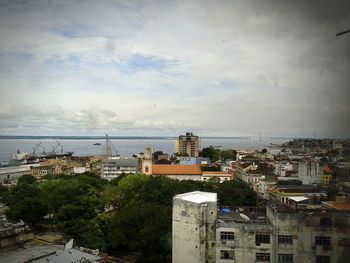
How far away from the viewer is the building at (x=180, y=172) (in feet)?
78.5

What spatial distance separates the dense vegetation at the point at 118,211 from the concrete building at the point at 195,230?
964 mm

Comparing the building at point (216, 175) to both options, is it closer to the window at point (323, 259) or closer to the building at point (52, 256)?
the building at point (52, 256)

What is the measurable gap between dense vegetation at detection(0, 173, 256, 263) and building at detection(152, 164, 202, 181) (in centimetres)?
789

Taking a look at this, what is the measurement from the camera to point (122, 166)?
94.2ft

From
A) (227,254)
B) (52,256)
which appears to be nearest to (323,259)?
(227,254)

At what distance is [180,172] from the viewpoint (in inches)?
952

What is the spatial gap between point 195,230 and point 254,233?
1203mm

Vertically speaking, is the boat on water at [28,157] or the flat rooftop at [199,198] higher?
the flat rooftop at [199,198]

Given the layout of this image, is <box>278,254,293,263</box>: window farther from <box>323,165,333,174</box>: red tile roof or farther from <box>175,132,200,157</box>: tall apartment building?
<box>175,132,200,157</box>: tall apartment building

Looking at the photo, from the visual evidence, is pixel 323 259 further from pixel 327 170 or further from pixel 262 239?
pixel 327 170

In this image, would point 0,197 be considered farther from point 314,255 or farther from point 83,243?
point 314,255

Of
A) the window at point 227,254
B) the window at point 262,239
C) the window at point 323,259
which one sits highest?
the window at point 262,239

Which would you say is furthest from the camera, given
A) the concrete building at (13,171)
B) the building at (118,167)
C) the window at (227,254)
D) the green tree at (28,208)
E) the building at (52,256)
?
the concrete building at (13,171)

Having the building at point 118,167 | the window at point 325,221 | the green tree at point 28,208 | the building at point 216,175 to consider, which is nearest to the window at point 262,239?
the window at point 325,221
